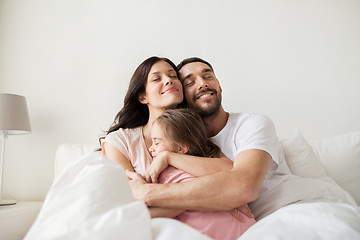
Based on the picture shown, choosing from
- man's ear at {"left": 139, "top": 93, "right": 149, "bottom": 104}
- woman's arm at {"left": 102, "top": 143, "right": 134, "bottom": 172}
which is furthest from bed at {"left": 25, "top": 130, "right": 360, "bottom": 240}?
man's ear at {"left": 139, "top": 93, "right": 149, "bottom": 104}

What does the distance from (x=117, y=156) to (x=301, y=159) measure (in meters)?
1.03

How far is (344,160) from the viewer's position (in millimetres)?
1620

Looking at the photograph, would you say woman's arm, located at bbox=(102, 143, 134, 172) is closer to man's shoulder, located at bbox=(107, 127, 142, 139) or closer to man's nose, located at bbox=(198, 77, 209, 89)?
man's shoulder, located at bbox=(107, 127, 142, 139)

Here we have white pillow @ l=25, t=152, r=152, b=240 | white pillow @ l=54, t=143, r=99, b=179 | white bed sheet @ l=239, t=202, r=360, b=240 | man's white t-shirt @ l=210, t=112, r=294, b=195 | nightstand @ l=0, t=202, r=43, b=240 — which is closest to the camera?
white pillow @ l=25, t=152, r=152, b=240

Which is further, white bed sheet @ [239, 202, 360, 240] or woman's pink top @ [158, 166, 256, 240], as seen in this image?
woman's pink top @ [158, 166, 256, 240]

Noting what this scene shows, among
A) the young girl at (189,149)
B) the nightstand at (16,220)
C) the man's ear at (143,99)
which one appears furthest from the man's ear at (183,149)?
the nightstand at (16,220)

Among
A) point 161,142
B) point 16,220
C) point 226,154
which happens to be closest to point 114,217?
point 161,142

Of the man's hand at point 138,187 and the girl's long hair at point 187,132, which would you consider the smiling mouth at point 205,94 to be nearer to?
the girl's long hair at point 187,132

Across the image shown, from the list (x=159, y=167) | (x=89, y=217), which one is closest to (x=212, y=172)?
(x=159, y=167)

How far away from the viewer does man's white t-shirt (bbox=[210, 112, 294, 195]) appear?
3.84 ft

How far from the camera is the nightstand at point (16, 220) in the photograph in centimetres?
171

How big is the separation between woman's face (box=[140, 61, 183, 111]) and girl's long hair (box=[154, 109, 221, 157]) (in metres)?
0.19

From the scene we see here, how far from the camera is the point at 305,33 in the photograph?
2.11 meters

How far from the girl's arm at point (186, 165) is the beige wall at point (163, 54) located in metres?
1.13
